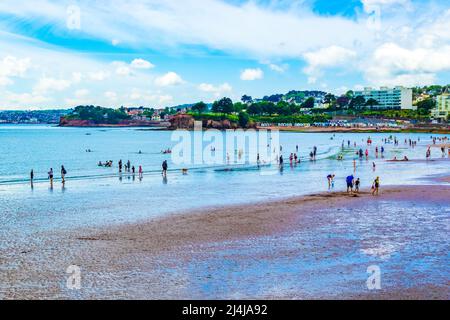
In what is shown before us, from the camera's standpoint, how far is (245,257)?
18453 mm

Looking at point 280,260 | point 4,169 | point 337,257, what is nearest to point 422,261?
point 337,257

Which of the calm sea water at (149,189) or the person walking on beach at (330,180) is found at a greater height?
the person walking on beach at (330,180)

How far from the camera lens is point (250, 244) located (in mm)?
20375

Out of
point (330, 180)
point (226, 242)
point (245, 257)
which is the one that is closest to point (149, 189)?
point (330, 180)

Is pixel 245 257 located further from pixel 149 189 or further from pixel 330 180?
pixel 149 189

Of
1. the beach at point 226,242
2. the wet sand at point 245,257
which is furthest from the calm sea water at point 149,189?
the wet sand at point 245,257

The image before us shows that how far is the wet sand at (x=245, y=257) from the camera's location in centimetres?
1498

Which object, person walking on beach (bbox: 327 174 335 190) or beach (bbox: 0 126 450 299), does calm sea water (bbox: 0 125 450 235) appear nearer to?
beach (bbox: 0 126 450 299)

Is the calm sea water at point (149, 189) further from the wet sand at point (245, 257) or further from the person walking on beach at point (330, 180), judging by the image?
the wet sand at point (245, 257)

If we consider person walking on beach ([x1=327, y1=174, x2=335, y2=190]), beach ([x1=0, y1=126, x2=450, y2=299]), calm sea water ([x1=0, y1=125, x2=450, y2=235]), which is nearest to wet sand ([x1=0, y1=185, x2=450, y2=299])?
beach ([x1=0, y1=126, x2=450, y2=299])

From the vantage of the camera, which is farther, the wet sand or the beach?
the beach

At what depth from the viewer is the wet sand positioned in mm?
14977
